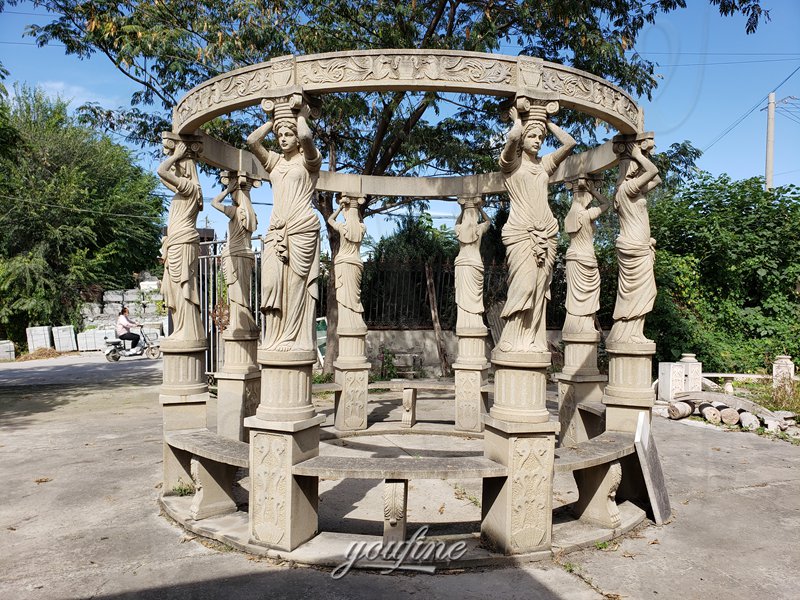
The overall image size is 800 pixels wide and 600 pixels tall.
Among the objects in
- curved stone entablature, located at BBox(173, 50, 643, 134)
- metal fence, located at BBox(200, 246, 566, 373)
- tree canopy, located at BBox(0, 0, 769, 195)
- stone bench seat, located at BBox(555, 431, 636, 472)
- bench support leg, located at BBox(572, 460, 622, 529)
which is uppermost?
tree canopy, located at BBox(0, 0, 769, 195)

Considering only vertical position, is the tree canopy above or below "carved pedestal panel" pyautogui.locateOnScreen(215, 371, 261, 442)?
above

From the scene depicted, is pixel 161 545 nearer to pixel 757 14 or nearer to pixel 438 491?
pixel 438 491

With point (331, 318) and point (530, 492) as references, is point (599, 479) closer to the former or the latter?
point (530, 492)

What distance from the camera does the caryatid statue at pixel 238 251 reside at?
614 centimetres

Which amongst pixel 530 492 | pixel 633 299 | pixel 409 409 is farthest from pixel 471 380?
pixel 530 492

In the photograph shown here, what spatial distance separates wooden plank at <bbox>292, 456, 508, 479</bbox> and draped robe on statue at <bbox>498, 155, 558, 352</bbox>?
2.94 ft

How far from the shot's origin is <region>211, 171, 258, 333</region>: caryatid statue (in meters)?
6.14

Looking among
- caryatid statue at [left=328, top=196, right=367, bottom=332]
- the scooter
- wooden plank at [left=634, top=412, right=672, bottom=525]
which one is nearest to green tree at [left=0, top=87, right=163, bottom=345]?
the scooter

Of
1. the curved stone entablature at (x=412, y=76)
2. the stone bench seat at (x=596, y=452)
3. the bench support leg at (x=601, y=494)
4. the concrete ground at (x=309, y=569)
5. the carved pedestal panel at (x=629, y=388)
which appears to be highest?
the curved stone entablature at (x=412, y=76)

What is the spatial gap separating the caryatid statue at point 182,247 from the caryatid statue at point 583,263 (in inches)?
166

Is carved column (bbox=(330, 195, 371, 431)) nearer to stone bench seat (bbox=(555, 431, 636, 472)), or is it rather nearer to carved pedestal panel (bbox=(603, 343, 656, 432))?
carved pedestal panel (bbox=(603, 343, 656, 432))

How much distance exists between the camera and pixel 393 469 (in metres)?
3.71

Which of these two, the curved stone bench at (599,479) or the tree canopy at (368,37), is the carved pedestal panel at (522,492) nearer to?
the curved stone bench at (599,479)

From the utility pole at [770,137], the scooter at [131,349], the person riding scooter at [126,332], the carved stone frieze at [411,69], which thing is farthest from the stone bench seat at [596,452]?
the person riding scooter at [126,332]
